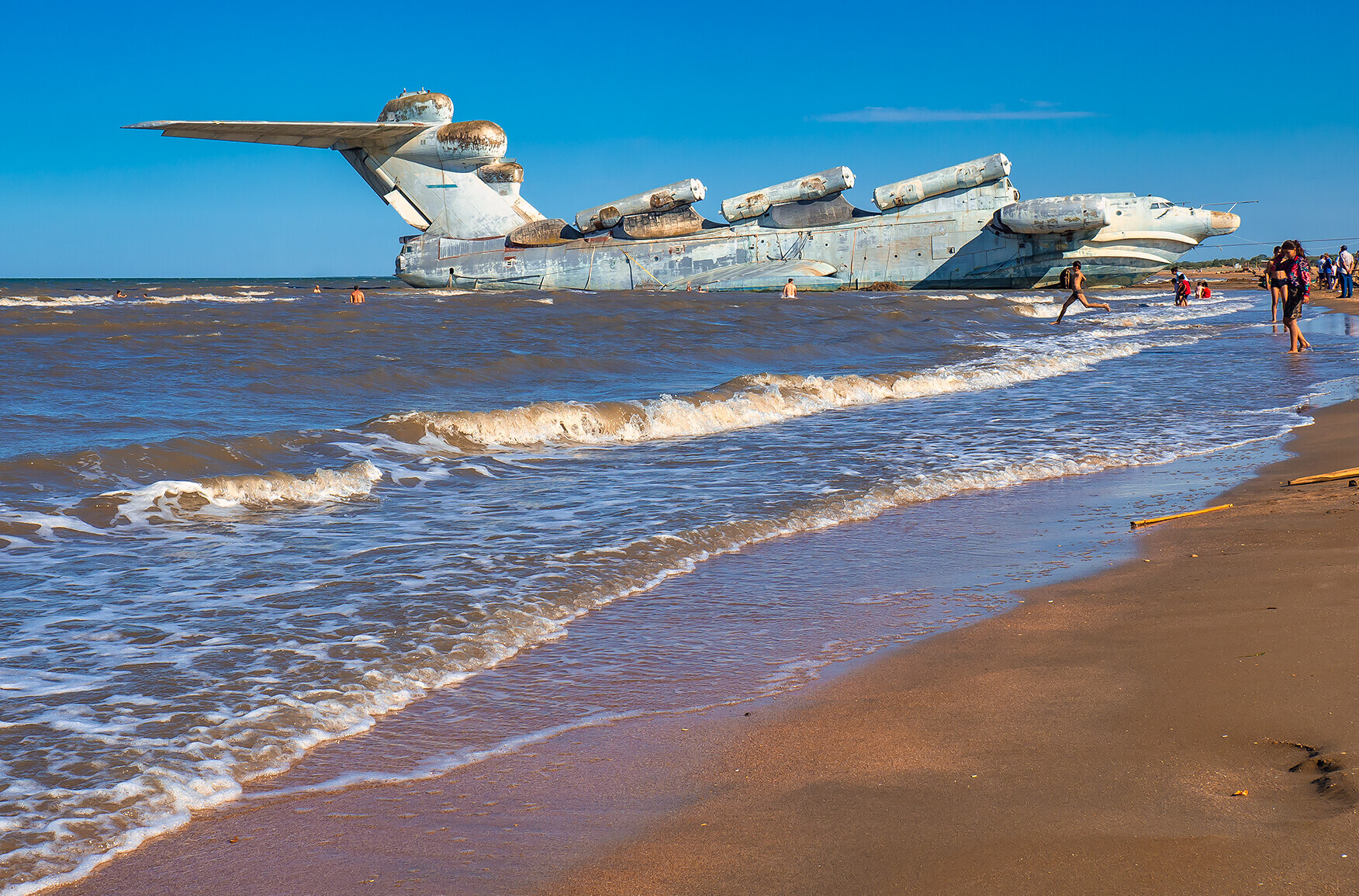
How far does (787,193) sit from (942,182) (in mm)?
5367

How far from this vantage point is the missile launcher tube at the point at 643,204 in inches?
1475

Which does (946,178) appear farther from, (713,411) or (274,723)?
(274,723)

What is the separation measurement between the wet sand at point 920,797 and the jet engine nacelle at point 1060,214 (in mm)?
30638

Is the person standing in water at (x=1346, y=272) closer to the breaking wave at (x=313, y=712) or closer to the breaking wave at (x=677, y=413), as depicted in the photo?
the breaking wave at (x=677, y=413)

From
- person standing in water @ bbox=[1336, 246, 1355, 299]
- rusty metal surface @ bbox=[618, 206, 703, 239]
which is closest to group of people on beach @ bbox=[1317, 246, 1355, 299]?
person standing in water @ bbox=[1336, 246, 1355, 299]

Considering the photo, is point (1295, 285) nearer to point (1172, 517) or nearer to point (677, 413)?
point (677, 413)

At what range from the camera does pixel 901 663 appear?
333 centimetres

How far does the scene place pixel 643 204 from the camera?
38.0 m

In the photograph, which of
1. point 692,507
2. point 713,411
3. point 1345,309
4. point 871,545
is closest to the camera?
point 871,545

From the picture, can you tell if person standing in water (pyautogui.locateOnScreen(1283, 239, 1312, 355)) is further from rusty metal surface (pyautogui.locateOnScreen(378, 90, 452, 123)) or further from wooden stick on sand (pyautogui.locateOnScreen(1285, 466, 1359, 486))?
rusty metal surface (pyautogui.locateOnScreen(378, 90, 452, 123))

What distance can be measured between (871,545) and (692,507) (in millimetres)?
1184

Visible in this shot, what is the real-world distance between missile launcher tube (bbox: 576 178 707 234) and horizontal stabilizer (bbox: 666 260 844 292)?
9.31 ft

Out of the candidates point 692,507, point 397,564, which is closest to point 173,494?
point 397,564

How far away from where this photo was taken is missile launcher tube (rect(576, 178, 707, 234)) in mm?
37469
